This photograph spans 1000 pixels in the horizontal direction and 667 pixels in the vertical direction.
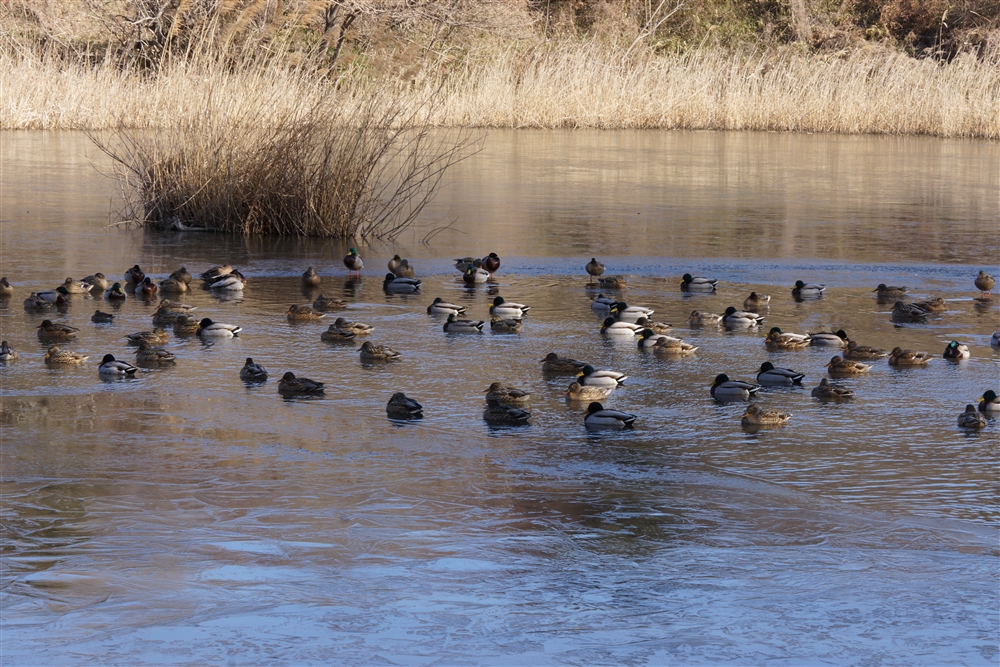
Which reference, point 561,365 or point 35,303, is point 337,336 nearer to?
point 561,365

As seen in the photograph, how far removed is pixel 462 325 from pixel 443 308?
31.1 inches

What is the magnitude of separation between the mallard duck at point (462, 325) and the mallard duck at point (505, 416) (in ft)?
8.86

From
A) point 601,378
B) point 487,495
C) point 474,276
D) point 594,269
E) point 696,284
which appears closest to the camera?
point 487,495

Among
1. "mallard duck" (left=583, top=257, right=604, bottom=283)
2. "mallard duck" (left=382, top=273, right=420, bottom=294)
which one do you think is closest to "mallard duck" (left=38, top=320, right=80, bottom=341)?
"mallard duck" (left=382, top=273, right=420, bottom=294)

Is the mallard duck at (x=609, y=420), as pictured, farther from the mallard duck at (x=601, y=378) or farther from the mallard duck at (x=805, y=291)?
the mallard duck at (x=805, y=291)

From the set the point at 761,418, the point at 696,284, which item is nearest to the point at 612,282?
the point at 696,284

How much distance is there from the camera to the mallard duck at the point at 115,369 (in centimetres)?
913

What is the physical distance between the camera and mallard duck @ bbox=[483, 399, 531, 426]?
827 cm

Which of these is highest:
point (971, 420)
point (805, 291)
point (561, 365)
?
point (805, 291)

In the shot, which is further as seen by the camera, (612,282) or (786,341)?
(612,282)

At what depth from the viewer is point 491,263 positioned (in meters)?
13.8

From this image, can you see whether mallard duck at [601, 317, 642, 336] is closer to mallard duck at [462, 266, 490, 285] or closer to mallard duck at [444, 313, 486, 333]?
mallard duck at [444, 313, 486, 333]

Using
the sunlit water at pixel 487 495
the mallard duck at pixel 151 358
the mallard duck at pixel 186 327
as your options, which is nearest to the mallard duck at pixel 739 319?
the sunlit water at pixel 487 495

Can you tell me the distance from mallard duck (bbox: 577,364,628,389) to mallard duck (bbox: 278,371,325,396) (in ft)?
6.01
